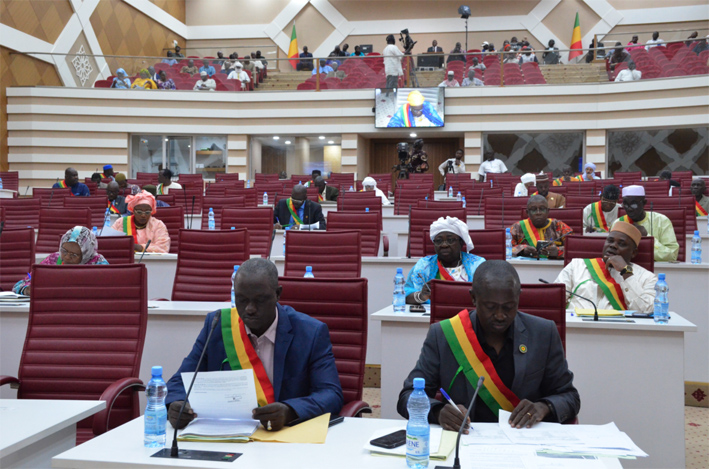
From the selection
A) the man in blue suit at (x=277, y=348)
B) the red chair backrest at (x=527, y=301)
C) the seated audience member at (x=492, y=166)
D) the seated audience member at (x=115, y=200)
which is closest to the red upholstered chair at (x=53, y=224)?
the seated audience member at (x=115, y=200)

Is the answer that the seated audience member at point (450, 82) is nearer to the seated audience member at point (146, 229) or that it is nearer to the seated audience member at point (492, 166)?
the seated audience member at point (492, 166)

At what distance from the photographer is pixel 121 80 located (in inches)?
605

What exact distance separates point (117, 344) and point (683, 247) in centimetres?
449

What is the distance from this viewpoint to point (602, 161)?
14.5 metres

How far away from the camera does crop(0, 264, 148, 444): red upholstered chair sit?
2658 mm

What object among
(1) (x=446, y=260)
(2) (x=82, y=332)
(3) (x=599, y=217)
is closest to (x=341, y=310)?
(2) (x=82, y=332)

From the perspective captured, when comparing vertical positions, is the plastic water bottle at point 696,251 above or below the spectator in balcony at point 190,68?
below

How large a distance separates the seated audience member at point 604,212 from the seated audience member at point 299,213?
2844mm

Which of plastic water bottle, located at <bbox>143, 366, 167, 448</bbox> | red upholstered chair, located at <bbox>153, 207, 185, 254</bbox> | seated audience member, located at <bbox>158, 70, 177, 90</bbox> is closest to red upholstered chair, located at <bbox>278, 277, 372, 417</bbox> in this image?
plastic water bottle, located at <bbox>143, 366, 167, 448</bbox>

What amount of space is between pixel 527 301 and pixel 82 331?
6.03ft

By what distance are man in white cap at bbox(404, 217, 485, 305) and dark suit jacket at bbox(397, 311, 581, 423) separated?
1.79 m

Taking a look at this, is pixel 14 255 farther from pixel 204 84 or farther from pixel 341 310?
pixel 204 84

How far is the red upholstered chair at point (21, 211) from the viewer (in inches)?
287

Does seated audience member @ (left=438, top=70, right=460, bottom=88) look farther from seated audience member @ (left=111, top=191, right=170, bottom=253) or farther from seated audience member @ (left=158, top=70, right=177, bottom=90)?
seated audience member @ (left=111, top=191, right=170, bottom=253)
